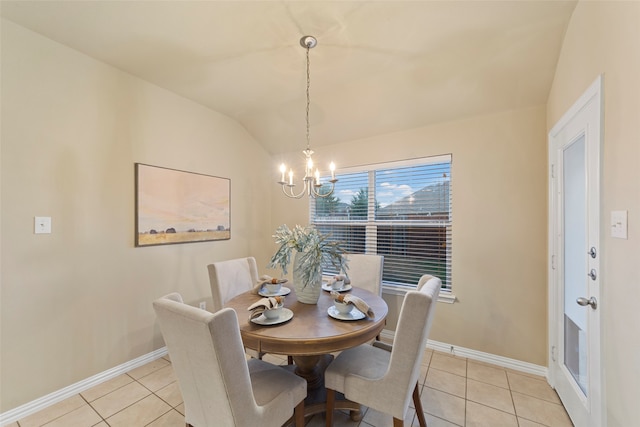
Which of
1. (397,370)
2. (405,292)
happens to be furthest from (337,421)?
(405,292)

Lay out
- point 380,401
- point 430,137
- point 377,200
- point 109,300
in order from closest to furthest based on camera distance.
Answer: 1. point 380,401
2. point 109,300
3. point 430,137
4. point 377,200

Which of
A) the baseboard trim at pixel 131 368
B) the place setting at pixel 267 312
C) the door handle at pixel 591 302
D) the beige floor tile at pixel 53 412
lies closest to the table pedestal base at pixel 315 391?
the place setting at pixel 267 312

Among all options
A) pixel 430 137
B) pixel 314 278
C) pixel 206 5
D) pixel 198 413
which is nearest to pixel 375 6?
pixel 206 5

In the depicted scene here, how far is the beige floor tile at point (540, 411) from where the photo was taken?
1.79 m

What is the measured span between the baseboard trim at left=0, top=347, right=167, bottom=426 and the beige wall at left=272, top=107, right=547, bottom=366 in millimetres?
2922

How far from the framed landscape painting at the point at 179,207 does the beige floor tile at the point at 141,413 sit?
1.33 metres

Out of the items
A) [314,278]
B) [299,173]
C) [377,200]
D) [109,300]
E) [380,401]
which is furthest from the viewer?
[299,173]

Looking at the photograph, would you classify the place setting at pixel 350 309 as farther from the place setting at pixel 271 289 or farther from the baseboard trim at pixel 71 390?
the baseboard trim at pixel 71 390

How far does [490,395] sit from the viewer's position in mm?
2064

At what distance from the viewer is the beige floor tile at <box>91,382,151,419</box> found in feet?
6.33

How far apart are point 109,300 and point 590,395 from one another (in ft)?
11.5

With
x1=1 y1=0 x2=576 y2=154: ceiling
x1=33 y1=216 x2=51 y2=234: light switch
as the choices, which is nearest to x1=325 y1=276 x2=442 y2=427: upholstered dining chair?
x1=1 y1=0 x2=576 y2=154: ceiling

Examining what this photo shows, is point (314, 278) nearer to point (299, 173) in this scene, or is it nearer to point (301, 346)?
point (301, 346)

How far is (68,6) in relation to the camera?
175 cm
